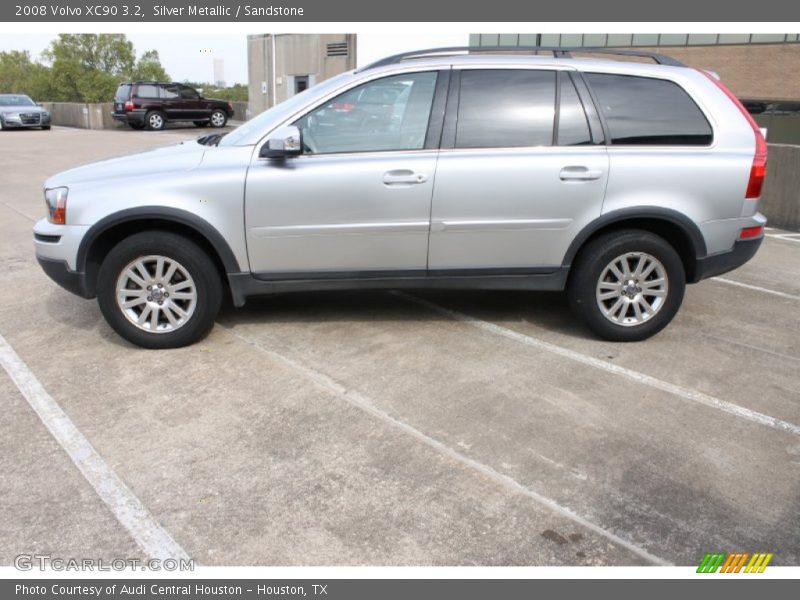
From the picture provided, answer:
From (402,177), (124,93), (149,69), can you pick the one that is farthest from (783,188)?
(149,69)

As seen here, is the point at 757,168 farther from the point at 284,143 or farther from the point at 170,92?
the point at 170,92

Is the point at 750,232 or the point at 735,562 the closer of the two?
the point at 735,562

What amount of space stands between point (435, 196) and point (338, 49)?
32.2m

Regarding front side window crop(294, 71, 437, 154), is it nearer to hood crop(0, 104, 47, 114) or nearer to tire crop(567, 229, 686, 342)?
tire crop(567, 229, 686, 342)

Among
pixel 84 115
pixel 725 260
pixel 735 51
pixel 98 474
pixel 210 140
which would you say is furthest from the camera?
pixel 735 51

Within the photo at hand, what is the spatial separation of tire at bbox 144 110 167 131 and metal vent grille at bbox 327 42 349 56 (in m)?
10.3

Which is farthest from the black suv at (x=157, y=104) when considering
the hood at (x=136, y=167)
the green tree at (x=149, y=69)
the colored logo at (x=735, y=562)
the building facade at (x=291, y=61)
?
the green tree at (x=149, y=69)

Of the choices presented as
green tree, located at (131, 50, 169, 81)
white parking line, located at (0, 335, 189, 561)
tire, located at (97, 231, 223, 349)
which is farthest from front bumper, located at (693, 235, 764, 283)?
green tree, located at (131, 50, 169, 81)

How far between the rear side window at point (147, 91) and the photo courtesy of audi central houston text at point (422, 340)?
23.6 metres

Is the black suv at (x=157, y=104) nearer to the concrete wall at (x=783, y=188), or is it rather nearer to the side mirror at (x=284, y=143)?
the concrete wall at (x=783, y=188)

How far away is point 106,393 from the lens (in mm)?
3957

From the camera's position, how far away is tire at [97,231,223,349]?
4.39 meters

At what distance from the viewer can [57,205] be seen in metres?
4.40

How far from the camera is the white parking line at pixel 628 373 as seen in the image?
3740 millimetres
